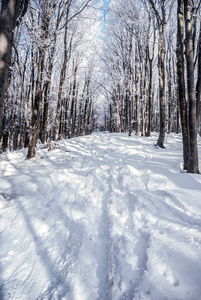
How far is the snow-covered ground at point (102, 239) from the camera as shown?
5.41 feet

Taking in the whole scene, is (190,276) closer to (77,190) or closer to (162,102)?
(77,190)

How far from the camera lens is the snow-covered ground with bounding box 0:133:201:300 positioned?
5.41 feet

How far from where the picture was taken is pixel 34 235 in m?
2.52

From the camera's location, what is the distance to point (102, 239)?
2.42 meters

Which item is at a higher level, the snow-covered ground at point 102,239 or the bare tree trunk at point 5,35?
the bare tree trunk at point 5,35

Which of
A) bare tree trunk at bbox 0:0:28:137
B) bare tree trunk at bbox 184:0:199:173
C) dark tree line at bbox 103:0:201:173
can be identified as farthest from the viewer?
dark tree line at bbox 103:0:201:173

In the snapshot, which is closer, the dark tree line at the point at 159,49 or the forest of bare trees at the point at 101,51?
the forest of bare trees at the point at 101,51

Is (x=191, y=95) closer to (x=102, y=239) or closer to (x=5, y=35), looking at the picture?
(x=102, y=239)

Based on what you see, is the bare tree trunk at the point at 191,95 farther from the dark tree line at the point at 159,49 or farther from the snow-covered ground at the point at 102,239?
the snow-covered ground at the point at 102,239

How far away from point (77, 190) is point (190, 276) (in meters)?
2.99

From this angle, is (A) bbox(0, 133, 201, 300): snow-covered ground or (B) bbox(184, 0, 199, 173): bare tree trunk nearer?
(A) bbox(0, 133, 201, 300): snow-covered ground

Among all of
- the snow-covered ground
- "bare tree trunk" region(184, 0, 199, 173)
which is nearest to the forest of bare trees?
A: "bare tree trunk" region(184, 0, 199, 173)

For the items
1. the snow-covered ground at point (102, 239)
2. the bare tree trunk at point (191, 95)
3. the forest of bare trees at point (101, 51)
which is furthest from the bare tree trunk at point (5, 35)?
the bare tree trunk at point (191, 95)

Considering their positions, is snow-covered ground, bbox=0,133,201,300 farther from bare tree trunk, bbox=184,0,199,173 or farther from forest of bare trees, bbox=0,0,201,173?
forest of bare trees, bbox=0,0,201,173
